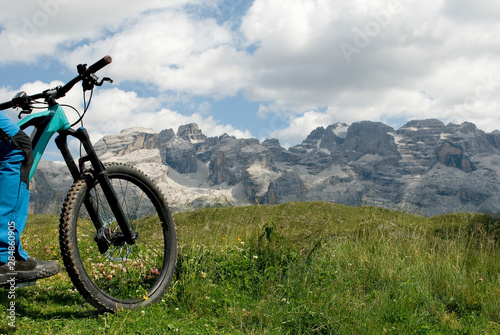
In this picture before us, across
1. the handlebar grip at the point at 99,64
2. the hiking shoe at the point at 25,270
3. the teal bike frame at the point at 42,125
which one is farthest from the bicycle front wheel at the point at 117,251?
the handlebar grip at the point at 99,64

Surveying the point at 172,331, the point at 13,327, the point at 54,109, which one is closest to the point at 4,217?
the point at 13,327

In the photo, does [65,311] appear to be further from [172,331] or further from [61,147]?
[61,147]

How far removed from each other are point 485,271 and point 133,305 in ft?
18.2

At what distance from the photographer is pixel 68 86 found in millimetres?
4445

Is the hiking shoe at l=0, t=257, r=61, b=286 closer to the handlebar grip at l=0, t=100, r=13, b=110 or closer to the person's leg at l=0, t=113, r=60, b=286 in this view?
the person's leg at l=0, t=113, r=60, b=286

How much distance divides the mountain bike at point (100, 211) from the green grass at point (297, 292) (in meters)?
0.24

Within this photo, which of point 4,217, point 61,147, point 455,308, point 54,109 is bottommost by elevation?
point 455,308

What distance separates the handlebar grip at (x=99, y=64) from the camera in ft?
14.1

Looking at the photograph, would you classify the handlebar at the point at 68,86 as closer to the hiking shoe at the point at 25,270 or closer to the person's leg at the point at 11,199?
the person's leg at the point at 11,199

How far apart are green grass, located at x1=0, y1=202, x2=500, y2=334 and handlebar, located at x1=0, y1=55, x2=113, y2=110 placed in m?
2.20

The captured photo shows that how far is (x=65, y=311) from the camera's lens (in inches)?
167

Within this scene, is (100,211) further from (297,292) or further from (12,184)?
(297,292)

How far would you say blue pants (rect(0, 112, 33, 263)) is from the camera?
3.74 m

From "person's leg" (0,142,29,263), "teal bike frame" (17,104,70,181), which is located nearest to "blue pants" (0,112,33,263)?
"person's leg" (0,142,29,263)
